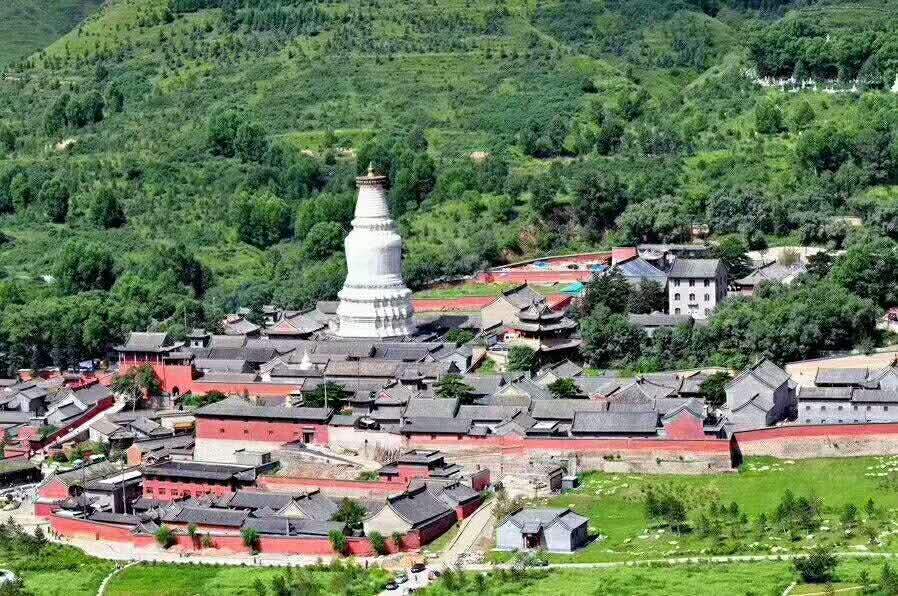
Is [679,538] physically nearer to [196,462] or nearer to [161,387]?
[196,462]

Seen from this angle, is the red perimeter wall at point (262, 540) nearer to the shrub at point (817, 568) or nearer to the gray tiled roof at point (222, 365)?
the shrub at point (817, 568)

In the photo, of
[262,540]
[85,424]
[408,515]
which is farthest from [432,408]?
[85,424]

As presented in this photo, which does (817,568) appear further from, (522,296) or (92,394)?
(92,394)

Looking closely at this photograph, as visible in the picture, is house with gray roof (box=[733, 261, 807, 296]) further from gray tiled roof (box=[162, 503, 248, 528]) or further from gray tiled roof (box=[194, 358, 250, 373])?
gray tiled roof (box=[162, 503, 248, 528])

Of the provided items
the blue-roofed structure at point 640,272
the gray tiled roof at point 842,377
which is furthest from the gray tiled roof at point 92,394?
the gray tiled roof at point 842,377

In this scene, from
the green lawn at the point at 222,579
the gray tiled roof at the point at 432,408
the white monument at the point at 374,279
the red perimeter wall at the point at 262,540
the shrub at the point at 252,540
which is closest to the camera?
the green lawn at the point at 222,579

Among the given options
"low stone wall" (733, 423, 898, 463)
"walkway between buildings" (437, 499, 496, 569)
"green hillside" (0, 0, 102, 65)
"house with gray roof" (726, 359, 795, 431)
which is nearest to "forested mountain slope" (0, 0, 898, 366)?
"house with gray roof" (726, 359, 795, 431)
